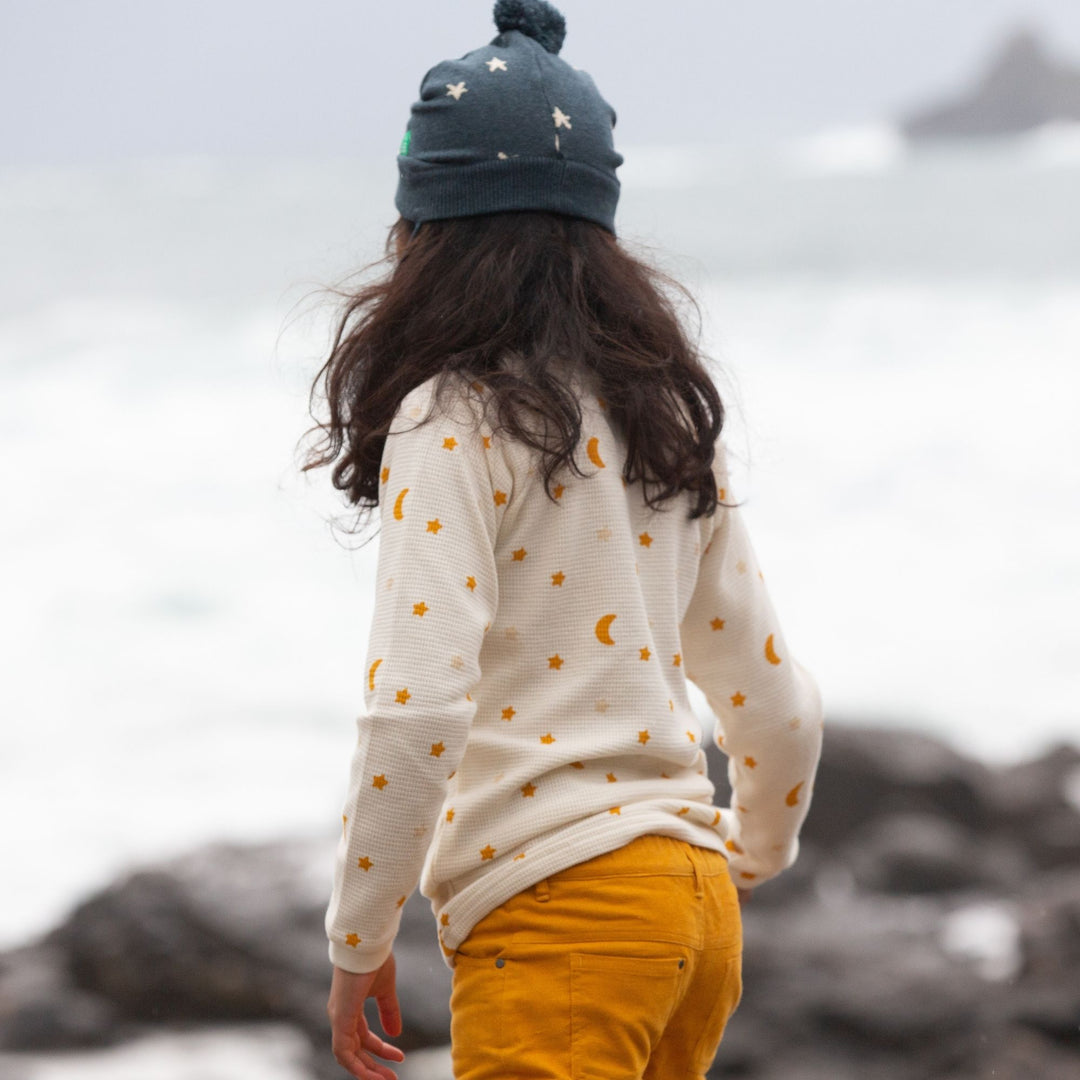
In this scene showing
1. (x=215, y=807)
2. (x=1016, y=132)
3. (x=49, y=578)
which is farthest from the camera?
(x=1016, y=132)

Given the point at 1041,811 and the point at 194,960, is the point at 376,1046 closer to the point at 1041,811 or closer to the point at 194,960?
the point at 194,960

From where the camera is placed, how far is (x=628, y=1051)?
0.97m

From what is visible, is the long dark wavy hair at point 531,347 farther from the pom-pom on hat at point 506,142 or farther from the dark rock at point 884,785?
the dark rock at point 884,785

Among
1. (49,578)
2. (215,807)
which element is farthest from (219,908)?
(49,578)

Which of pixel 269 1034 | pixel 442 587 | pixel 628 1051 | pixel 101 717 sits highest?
pixel 442 587

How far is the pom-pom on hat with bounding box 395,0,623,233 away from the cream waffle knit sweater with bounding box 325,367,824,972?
151mm

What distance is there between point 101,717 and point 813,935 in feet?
9.67

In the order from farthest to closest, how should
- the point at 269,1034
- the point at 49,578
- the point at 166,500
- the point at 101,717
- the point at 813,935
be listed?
the point at 166,500 < the point at 49,578 < the point at 101,717 < the point at 813,935 < the point at 269,1034

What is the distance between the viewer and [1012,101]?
7.98m

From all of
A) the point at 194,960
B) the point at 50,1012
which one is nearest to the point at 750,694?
the point at 194,960

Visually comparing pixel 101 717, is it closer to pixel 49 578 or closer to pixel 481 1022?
pixel 49 578

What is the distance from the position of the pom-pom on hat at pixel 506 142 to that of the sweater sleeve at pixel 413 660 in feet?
0.55

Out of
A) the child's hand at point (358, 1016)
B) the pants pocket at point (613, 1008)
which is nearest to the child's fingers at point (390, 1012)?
the child's hand at point (358, 1016)

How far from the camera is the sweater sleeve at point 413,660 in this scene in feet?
3.05
